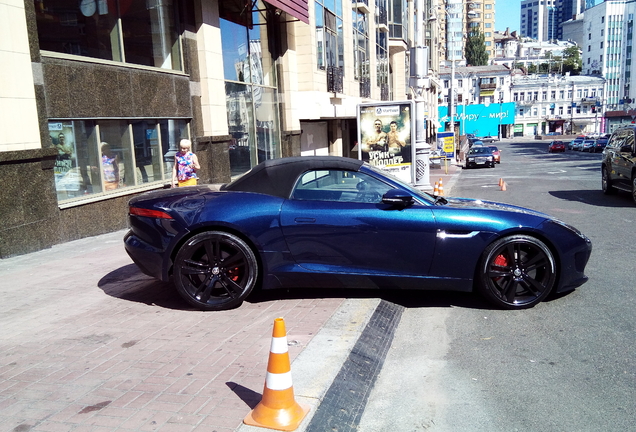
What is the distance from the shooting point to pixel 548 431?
130 inches

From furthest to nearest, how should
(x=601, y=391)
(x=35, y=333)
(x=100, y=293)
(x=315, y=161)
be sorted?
(x=100, y=293), (x=315, y=161), (x=35, y=333), (x=601, y=391)

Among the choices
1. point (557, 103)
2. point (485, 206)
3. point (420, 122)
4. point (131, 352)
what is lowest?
point (131, 352)

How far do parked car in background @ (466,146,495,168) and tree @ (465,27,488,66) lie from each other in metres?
99.5

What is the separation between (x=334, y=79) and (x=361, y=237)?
19.1m

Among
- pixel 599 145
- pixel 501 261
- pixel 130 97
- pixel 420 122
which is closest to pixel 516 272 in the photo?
pixel 501 261

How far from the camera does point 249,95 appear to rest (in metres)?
17.1

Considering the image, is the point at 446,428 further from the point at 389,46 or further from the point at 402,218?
the point at 389,46

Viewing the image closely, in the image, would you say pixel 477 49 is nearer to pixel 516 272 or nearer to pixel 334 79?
pixel 334 79

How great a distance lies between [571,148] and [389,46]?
32.8 meters

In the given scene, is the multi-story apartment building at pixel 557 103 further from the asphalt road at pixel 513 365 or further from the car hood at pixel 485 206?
the asphalt road at pixel 513 365

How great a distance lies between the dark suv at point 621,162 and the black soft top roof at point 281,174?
9979mm

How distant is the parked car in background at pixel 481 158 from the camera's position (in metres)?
34.1

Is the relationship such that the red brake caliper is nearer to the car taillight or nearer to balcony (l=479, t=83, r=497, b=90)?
the car taillight

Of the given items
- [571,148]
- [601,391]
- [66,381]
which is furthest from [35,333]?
[571,148]
